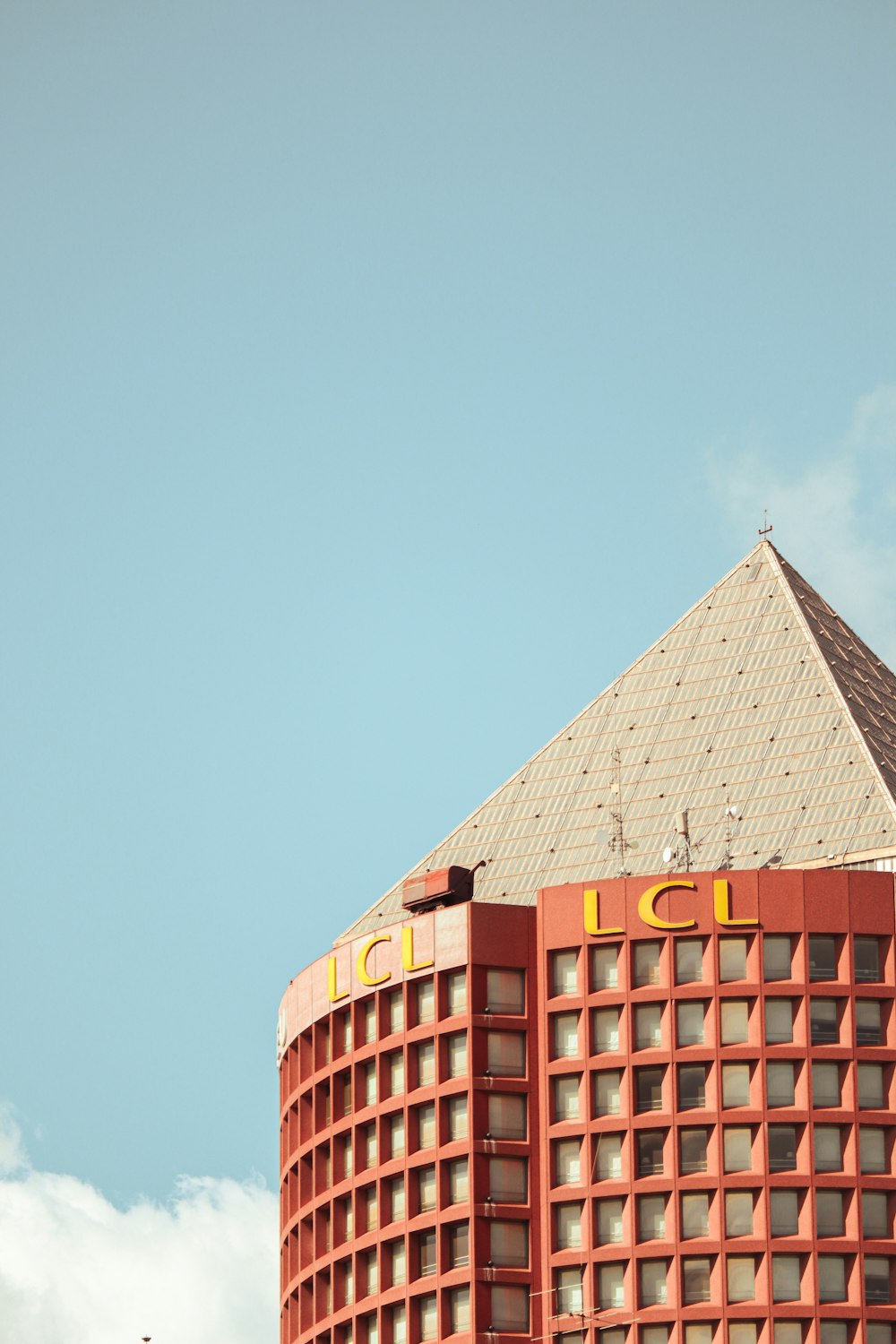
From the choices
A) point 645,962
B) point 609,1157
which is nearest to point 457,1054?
point 609,1157

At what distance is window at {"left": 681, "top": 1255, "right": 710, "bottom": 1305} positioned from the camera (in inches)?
6112

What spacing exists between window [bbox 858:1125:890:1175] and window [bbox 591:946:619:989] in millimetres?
14479

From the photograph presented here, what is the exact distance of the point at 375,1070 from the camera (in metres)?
169

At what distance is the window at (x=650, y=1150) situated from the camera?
158m

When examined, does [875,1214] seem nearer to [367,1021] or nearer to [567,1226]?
[567,1226]

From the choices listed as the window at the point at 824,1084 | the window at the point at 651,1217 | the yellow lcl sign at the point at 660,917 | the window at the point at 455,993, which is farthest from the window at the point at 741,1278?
the window at the point at 455,993

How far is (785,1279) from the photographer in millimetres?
154500

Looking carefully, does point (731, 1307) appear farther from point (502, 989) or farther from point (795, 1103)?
point (502, 989)

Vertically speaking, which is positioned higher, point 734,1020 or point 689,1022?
point 689,1022

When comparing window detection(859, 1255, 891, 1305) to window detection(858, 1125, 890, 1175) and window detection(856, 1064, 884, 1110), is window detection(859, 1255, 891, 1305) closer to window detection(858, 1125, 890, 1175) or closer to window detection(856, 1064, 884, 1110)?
window detection(858, 1125, 890, 1175)

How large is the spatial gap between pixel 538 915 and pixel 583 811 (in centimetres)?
2179

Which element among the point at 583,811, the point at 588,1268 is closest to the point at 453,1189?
the point at 588,1268

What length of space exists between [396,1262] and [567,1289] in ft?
34.4

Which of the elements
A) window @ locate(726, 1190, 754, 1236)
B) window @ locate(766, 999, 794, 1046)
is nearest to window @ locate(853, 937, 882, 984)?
window @ locate(766, 999, 794, 1046)
